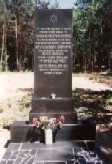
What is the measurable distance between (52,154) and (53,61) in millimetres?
2710

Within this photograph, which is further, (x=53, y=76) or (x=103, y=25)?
(x=103, y=25)

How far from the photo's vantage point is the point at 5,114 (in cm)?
1277

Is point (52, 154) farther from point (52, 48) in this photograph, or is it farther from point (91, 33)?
point (91, 33)

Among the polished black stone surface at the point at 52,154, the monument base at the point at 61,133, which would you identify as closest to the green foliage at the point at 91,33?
the monument base at the point at 61,133

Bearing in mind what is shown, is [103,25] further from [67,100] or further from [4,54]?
[67,100]

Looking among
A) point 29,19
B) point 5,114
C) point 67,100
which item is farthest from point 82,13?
point 67,100

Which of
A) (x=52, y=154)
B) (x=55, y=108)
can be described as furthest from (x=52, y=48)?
(x=52, y=154)

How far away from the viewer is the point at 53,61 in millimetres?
8977

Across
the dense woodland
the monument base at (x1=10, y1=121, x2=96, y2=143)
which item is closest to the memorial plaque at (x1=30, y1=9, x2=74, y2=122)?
the monument base at (x1=10, y1=121, x2=96, y2=143)

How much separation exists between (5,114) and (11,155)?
210 inches

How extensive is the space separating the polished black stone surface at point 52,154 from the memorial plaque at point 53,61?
1053 millimetres

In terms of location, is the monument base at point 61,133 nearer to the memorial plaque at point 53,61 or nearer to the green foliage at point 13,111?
the memorial plaque at point 53,61

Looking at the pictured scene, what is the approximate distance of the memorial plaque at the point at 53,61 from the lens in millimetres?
8891

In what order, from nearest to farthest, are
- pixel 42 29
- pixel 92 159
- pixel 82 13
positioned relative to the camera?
pixel 92 159 < pixel 42 29 < pixel 82 13
